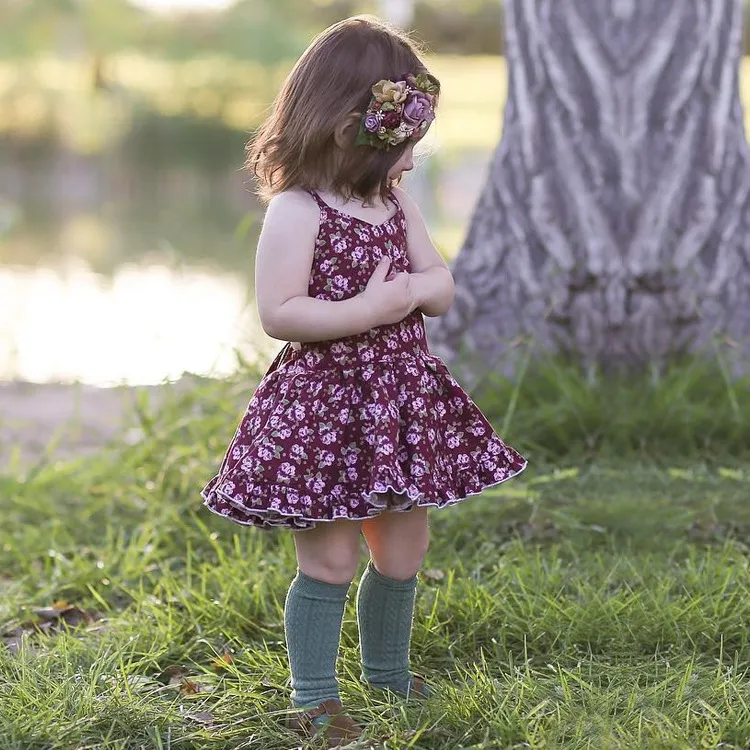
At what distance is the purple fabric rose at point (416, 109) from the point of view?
2.26 m

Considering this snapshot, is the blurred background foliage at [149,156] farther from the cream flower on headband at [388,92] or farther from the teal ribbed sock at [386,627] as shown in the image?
the teal ribbed sock at [386,627]

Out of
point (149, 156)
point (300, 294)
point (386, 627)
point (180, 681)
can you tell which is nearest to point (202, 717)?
point (180, 681)

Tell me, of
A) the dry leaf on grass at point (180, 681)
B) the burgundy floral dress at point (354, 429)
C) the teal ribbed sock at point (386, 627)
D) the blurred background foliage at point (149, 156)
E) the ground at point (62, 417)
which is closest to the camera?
the burgundy floral dress at point (354, 429)

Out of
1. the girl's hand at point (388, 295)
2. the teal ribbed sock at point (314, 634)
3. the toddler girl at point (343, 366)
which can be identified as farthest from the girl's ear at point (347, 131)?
the teal ribbed sock at point (314, 634)

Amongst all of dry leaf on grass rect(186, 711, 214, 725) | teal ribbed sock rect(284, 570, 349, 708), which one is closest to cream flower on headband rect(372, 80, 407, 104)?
teal ribbed sock rect(284, 570, 349, 708)

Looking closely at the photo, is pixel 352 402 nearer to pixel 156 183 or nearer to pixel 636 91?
pixel 636 91

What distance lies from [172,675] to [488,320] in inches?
74.4

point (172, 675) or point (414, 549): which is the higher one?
point (414, 549)

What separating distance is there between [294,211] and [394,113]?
26cm

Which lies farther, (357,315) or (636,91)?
(636,91)

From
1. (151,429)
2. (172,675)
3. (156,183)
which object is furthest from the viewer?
(156,183)

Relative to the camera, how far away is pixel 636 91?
4.11 m

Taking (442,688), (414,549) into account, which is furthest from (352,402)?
(442,688)

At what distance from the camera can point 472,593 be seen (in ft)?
9.29
